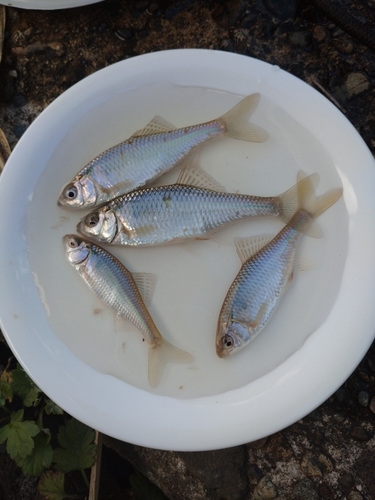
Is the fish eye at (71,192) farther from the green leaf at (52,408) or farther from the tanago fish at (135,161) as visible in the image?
the green leaf at (52,408)

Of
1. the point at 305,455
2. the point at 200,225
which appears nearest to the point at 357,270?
the point at 200,225

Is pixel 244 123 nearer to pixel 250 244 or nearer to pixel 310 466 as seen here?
pixel 250 244

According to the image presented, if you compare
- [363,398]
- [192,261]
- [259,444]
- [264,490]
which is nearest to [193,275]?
[192,261]

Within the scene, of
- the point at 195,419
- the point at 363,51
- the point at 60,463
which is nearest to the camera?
the point at 195,419

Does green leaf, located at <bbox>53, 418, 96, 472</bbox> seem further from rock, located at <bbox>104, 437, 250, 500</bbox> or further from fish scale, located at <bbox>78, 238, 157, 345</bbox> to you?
fish scale, located at <bbox>78, 238, 157, 345</bbox>

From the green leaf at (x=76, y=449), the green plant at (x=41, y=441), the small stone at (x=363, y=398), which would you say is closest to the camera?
the green plant at (x=41, y=441)

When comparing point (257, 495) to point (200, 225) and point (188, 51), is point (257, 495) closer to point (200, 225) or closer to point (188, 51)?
point (200, 225)

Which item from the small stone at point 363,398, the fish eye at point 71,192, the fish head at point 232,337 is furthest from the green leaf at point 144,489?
the fish eye at point 71,192
